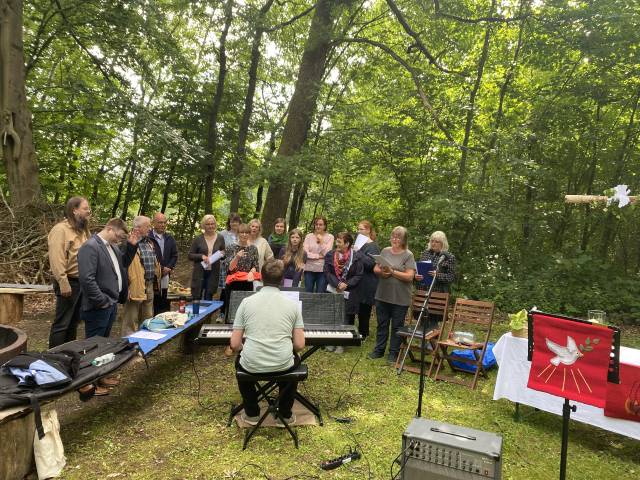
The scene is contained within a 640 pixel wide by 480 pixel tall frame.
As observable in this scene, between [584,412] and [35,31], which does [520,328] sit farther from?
[35,31]

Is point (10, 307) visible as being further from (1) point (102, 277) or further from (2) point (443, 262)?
(2) point (443, 262)

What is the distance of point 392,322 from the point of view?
559cm

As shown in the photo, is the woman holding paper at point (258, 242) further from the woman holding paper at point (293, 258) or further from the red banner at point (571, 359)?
the red banner at point (571, 359)

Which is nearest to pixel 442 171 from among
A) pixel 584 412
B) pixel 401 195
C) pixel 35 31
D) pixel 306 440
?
pixel 401 195

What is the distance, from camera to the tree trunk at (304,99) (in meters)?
8.90

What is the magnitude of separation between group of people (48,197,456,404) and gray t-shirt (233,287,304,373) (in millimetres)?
21

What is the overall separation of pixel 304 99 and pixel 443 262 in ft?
17.4

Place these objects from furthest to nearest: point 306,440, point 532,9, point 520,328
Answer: point 532,9 < point 520,328 < point 306,440

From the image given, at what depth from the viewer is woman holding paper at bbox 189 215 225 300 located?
6.41 m

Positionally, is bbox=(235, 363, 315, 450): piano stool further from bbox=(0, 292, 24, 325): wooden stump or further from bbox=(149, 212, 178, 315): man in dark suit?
bbox=(0, 292, 24, 325): wooden stump

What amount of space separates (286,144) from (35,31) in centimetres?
736

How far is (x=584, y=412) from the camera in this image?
144 inches

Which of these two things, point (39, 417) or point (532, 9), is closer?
point (39, 417)

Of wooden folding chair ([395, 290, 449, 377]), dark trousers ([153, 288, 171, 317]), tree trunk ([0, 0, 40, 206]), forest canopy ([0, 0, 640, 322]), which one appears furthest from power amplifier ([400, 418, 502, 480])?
tree trunk ([0, 0, 40, 206])
